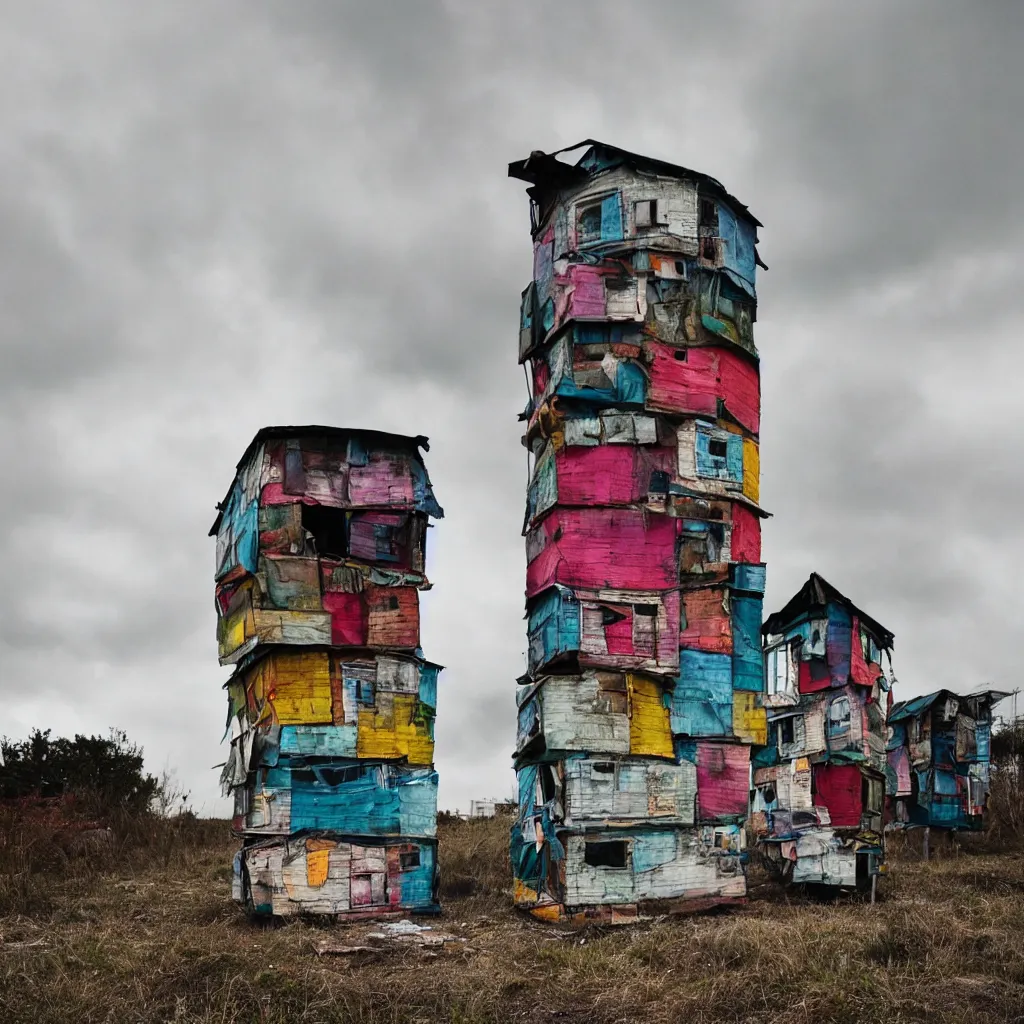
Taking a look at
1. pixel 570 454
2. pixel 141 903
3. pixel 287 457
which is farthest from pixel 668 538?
pixel 141 903

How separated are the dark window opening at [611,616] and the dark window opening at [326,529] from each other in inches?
212

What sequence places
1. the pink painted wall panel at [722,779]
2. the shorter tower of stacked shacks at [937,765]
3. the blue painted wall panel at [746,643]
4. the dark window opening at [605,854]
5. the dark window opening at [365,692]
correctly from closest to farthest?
the dark window opening at [605,854], the pink painted wall panel at [722,779], the dark window opening at [365,692], the blue painted wall panel at [746,643], the shorter tower of stacked shacks at [937,765]

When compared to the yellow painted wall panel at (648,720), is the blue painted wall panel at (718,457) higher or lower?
higher

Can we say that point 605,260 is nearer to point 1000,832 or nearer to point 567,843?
point 567,843

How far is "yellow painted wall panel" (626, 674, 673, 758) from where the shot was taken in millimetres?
24062

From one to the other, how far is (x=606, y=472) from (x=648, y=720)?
500 centimetres

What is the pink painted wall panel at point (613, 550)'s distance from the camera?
24719mm

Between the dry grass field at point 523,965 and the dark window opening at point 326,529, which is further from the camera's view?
the dark window opening at point 326,529

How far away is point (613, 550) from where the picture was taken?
24906mm

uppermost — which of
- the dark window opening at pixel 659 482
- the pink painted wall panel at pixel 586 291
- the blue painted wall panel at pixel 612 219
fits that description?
the blue painted wall panel at pixel 612 219

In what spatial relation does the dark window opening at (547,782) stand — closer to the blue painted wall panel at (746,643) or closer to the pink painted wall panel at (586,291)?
the blue painted wall panel at (746,643)

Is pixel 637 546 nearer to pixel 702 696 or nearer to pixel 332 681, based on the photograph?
pixel 702 696

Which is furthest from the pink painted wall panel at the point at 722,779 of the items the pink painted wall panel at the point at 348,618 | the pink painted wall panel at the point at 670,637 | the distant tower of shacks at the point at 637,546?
the pink painted wall panel at the point at 348,618

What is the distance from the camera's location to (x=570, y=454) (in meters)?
25.4
